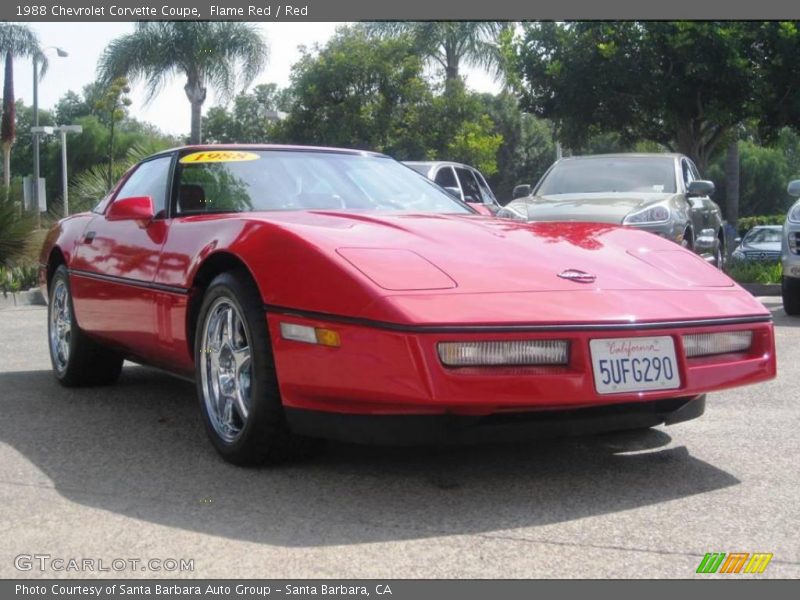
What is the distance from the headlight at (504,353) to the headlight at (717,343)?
0.52 meters

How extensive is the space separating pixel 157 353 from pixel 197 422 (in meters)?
0.37

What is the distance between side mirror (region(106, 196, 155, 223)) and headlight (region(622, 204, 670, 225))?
5.53 meters

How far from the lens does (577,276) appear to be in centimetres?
380

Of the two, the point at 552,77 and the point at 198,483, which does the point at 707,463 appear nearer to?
the point at 198,483

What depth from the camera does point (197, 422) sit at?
491cm

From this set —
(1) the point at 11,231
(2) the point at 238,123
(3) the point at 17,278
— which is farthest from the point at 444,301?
(2) the point at 238,123

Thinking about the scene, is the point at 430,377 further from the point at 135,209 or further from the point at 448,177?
the point at 448,177

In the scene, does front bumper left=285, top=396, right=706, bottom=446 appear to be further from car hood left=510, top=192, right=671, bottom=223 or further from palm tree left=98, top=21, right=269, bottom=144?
palm tree left=98, top=21, right=269, bottom=144

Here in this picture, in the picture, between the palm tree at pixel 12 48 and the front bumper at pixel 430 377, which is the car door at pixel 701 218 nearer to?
the front bumper at pixel 430 377

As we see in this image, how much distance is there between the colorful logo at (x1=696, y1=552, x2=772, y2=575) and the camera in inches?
112

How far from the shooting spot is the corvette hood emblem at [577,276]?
3773 mm

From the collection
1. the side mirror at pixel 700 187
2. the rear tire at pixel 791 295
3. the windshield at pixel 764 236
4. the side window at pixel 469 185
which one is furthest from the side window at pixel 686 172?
the windshield at pixel 764 236

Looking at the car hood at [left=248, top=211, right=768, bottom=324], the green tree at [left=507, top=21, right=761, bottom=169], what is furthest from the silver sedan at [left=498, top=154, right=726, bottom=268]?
the green tree at [left=507, top=21, right=761, bottom=169]
